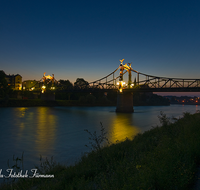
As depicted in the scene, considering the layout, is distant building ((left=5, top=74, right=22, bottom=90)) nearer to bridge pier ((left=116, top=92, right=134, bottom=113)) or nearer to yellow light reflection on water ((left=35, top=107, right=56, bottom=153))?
bridge pier ((left=116, top=92, right=134, bottom=113))

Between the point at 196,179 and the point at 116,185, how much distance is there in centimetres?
237

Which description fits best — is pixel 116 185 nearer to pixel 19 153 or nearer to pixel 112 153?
pixel 112 153

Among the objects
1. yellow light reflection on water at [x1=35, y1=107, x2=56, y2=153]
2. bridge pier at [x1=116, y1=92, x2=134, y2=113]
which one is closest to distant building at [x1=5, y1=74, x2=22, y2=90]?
bridge pier at [x1=116, y1=92, x2=134, y2=113]

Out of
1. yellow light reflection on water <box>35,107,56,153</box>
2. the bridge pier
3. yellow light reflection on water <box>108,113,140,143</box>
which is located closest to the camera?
yellow light reflection on water <box>35,107,56,153</box>

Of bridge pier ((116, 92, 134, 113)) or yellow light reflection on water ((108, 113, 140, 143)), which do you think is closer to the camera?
yellow light reflection on water ((108, 113, 140, 143))

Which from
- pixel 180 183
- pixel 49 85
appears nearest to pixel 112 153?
pixel 180 183

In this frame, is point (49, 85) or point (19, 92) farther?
point (49, 85)

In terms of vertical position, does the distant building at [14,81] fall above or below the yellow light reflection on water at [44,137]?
above

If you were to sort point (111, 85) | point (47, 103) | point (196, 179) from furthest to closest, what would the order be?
point (47, 103)
point (111, 85)
point (196, 179)

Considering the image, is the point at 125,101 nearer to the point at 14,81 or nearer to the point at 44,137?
the point at 44,137

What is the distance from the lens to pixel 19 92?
93.9m

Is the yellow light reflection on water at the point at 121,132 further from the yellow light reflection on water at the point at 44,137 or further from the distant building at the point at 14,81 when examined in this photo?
the distant building at the point at 14,81

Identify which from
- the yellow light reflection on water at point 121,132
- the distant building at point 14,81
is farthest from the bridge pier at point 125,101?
the distant building at point 14,81

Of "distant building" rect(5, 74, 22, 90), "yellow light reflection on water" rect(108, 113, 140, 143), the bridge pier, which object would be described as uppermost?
"distant building" rect(5, 74, 22, 90)
